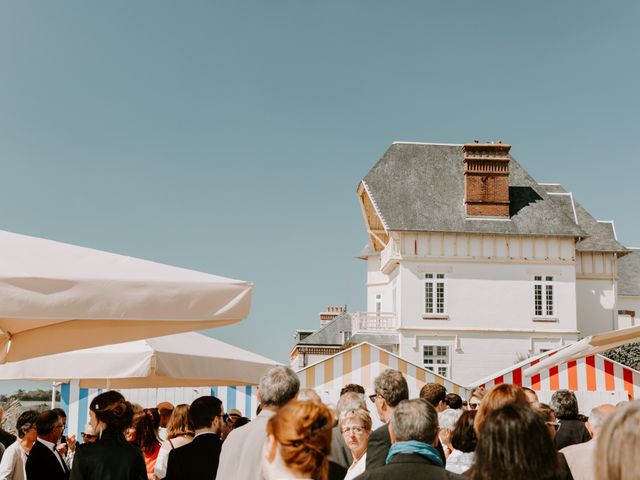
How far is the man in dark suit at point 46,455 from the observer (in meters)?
5.60

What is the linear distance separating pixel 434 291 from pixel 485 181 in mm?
5356

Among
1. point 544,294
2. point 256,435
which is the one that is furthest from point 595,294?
point 256,435

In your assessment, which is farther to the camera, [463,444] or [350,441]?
[350,441]

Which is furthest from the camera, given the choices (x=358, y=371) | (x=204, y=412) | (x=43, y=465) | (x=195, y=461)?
(x=358, y=371)

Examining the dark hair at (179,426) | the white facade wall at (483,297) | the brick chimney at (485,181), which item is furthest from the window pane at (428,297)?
the dark hair at (179,426)

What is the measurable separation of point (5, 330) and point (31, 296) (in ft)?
3.76

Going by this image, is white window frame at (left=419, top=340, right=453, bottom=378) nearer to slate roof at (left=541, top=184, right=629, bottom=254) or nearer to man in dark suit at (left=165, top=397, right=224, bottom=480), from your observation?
slate roof at (left=541, top=184, right=629, bottom=254)

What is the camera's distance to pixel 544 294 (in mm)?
35500

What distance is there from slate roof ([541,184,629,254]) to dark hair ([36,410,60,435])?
113 feet

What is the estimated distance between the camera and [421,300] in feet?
114

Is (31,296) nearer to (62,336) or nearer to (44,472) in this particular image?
(62,336)

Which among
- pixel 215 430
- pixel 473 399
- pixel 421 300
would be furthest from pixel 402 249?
pixel 215 430

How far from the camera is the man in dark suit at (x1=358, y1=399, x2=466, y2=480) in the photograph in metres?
3.82

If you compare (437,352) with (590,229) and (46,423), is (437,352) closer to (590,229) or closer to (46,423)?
(590,229)
